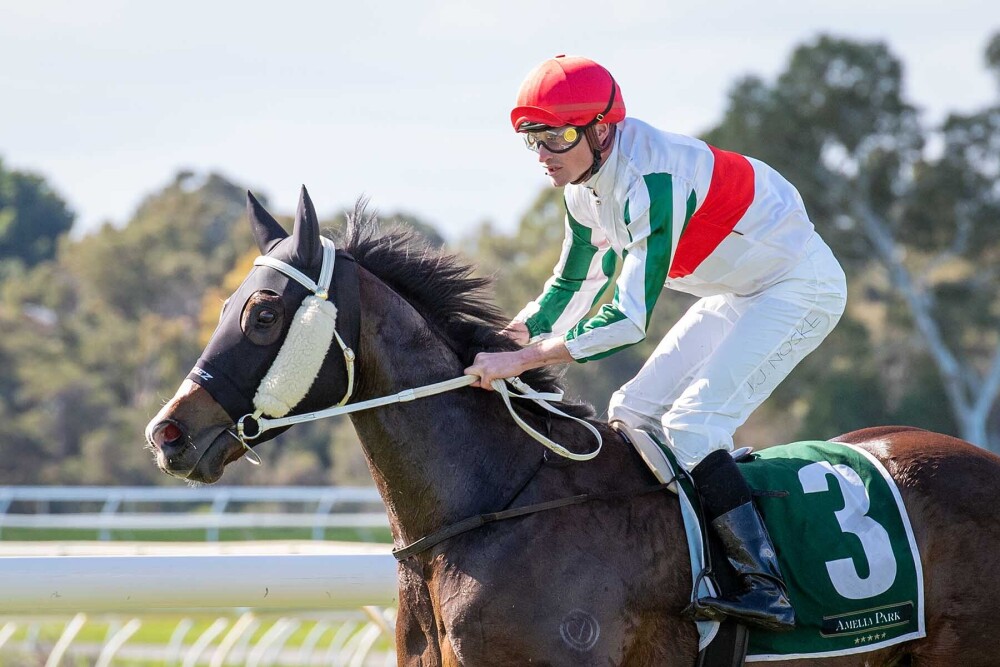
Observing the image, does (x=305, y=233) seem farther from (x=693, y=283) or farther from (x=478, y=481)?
(x=693, y=283)

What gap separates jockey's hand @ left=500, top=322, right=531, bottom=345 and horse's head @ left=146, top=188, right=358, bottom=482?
1.82 feet

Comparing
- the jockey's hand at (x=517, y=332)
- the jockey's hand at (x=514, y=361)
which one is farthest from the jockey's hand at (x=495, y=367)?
the jockey's hand at (x=517, y=332)

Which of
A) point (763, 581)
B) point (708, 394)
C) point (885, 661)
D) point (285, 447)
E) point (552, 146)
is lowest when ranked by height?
point (285, 447)

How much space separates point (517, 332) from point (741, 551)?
3.27ft

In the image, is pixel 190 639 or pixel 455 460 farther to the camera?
pixel 190 639

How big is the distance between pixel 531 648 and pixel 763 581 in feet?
2.38

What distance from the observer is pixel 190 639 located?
14.0 metres

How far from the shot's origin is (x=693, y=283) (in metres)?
4.06

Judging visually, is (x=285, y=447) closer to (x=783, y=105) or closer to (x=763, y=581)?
(x=783, y=105)

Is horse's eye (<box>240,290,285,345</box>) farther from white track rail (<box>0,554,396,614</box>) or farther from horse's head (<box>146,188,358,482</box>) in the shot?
white track rail (<box>0,554,396,614</box>)

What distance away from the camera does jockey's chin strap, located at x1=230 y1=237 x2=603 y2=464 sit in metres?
3.42

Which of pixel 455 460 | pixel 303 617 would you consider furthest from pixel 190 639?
pixel 455 460

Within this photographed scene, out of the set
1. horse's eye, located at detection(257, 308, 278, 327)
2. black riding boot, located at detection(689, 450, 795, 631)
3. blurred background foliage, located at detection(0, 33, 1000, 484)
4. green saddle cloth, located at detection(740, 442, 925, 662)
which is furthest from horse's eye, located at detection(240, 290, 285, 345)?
blurred background foliage, located at detection(0, 33, 1000, 484)

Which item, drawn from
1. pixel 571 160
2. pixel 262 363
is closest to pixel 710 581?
pixel 571 160
